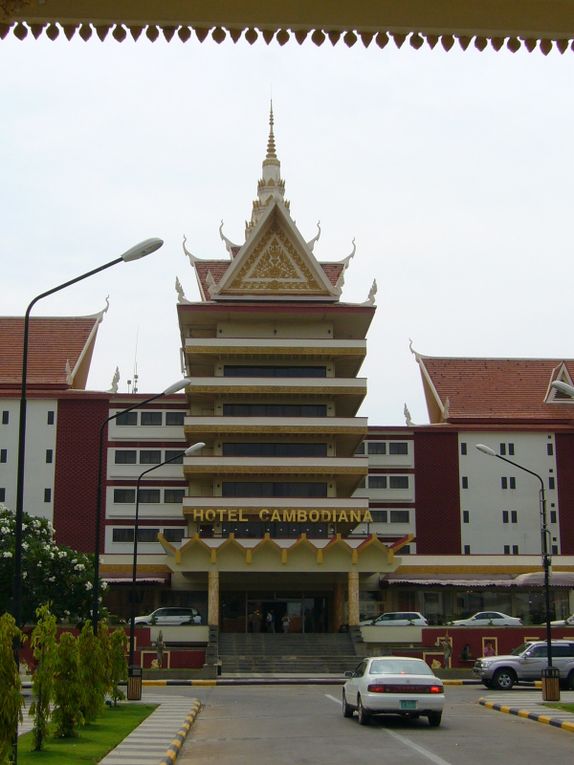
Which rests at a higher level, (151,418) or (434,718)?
(151,418)

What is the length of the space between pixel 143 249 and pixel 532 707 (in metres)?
17.5

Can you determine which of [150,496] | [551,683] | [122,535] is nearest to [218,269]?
[150,496]

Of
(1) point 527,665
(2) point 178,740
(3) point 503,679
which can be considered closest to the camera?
(2) point 178,740

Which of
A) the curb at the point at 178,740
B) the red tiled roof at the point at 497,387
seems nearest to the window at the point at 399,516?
the red tiled roof at the point at 497,387

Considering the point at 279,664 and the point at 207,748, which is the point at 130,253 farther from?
the point at 279,664

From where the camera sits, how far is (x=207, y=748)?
1998 centimetres

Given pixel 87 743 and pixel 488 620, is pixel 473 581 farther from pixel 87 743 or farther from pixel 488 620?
pixel 87 743

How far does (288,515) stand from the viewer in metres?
58.4

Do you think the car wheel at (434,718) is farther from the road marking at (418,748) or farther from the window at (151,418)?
the window at (151,418)

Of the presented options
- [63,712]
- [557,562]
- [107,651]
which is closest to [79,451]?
[557,562]

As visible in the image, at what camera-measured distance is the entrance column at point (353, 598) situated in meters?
56.3

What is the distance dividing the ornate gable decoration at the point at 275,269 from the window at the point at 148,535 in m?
14.5

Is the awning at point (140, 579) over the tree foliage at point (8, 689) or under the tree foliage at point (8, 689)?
over

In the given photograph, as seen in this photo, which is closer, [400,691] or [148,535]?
[400,691]
